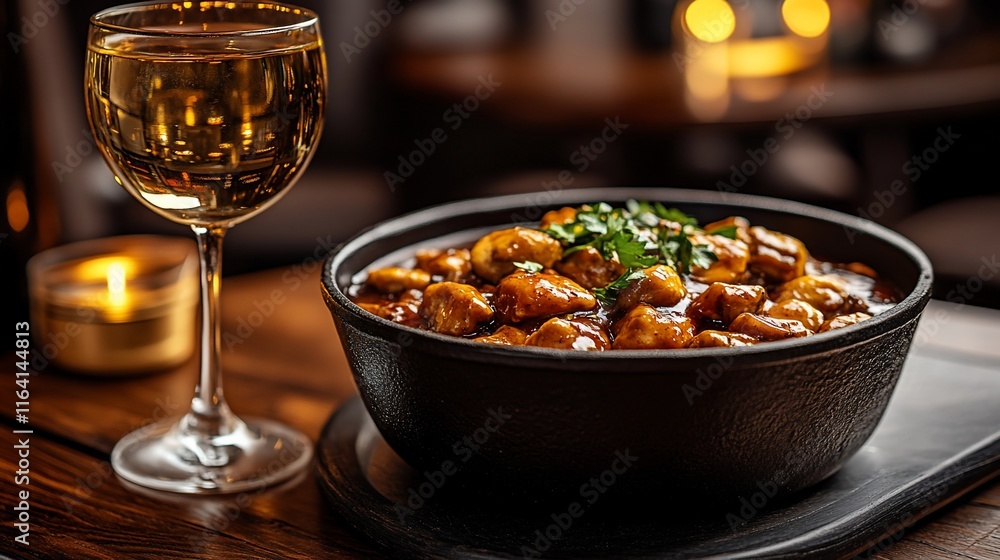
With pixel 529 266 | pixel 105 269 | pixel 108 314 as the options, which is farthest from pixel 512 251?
pixel 105 269

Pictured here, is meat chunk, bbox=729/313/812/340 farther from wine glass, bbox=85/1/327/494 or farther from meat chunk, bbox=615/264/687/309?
wine glass, bbox=85/1/327/494

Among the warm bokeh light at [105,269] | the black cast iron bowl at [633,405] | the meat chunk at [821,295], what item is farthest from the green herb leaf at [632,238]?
the warm bokeh light at [105,269]

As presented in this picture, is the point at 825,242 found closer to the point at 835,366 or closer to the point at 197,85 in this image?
the point at 835,366

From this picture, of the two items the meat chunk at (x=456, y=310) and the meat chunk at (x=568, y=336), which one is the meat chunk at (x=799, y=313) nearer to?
the meat chunk at (x=568, y=336)

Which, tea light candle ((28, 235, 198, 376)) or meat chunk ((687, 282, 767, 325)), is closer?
meat chunk ((687, 282, 767, 325))

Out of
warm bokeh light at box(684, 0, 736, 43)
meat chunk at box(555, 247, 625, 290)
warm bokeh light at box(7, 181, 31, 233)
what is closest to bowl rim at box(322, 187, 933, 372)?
meat chunk at box(555, 247, 625, 290)
